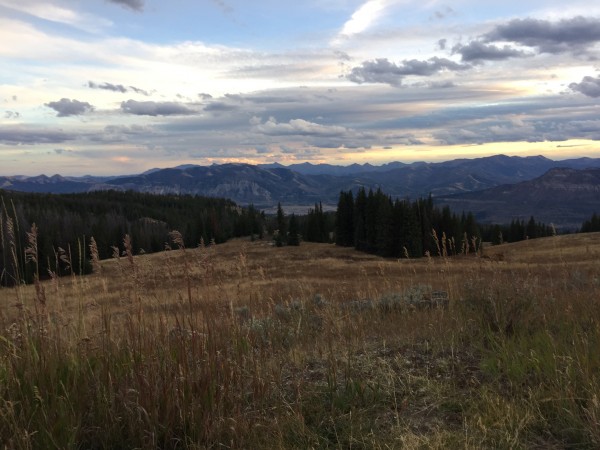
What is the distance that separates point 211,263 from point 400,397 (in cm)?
229

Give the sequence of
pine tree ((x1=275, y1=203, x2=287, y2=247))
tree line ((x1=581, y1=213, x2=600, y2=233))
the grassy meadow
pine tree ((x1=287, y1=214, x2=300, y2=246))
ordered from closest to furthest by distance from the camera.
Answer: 1. the grassy meadow
2. pine tree ((x1=287, y1=214, x2=300, y2=246))
3. pine tree ((x1=275, y1=203, x2=287, y2=247))
4. tree line ((x1=581, y1=213, x2=600, y2=233))

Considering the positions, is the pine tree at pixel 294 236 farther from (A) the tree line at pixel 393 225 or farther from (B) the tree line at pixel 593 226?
(B) the tree line at pixel 593 226

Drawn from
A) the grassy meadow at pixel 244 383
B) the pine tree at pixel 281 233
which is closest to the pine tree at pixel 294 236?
the pine tree at pixel 281 233

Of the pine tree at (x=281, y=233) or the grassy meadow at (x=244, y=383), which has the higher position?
the grassy meadow at (x=244, y=383)

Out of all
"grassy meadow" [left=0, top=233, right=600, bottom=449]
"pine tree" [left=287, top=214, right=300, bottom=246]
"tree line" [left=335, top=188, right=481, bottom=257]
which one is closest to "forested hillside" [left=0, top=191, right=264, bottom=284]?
"pine tree" [left=287, top=214, right=300, bottom=246]

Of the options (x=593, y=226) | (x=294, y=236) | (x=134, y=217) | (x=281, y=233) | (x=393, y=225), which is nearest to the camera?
(x=393, y=225)

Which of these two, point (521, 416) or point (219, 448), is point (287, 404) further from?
point (521, 416)

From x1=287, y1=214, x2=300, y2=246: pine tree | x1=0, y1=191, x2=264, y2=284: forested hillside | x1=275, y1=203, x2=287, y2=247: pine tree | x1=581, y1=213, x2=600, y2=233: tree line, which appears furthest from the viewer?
x1=0, y1=191, x2=264, y2=284: forested hillside

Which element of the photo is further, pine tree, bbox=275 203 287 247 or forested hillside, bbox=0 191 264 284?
forested hillside, bbox=0 191 264 284

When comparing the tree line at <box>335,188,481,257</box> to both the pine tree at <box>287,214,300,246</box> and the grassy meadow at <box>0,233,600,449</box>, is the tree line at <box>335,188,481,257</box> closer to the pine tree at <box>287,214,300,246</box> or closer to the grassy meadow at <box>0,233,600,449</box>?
the pine tree at <box>287,214,300,246</box>

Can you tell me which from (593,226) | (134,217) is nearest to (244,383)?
(593,226)

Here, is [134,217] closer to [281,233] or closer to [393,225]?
[281,233]

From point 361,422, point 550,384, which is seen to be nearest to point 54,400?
point 361,422

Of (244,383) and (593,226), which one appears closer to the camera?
(244,383)
